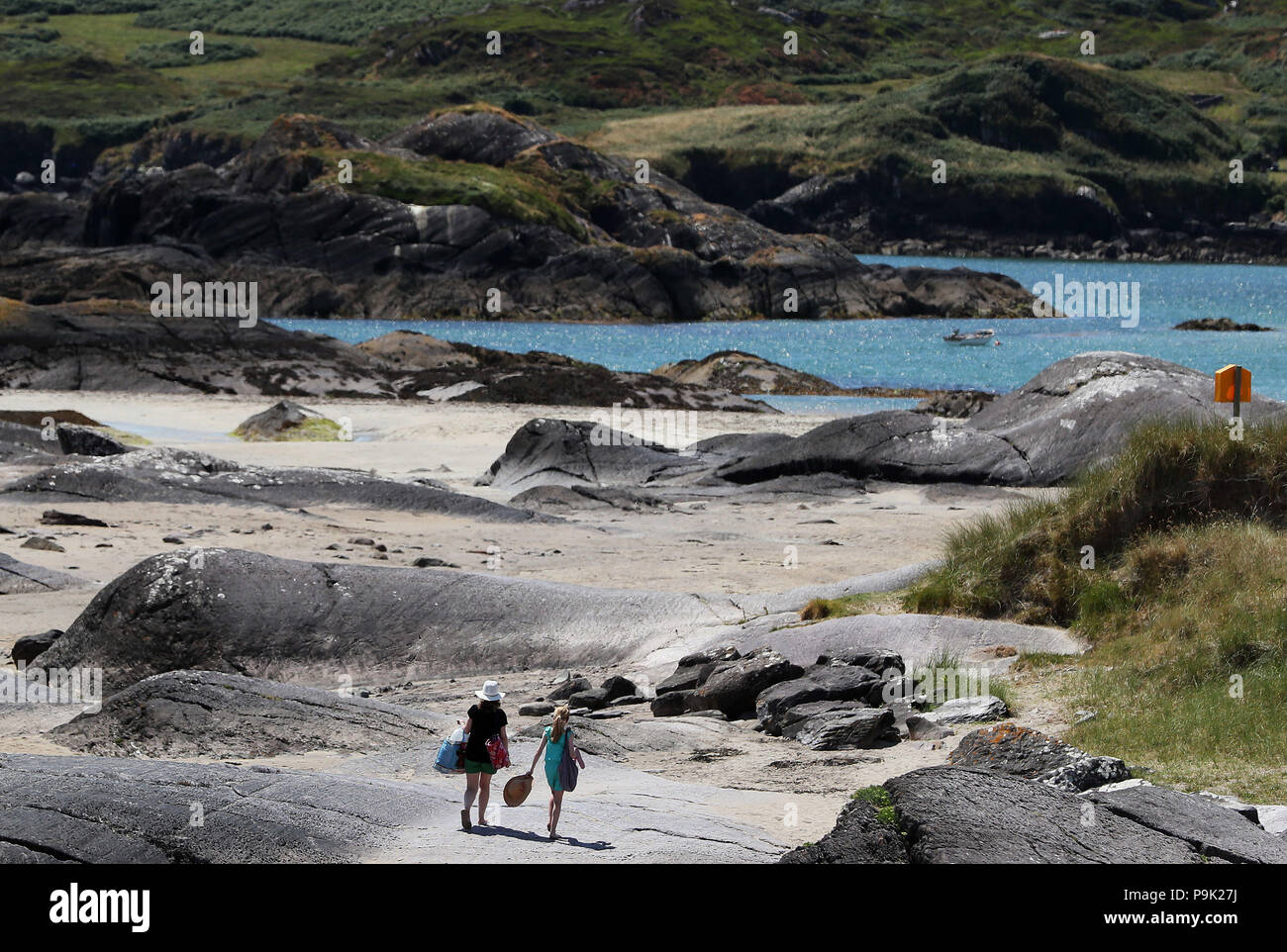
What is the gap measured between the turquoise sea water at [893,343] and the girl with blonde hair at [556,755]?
109ft

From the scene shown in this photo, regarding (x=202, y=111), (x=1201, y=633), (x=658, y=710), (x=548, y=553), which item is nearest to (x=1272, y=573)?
(x=1201, y=633)

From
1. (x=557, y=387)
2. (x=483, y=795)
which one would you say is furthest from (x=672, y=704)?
(x=557, y=387)

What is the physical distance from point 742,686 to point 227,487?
12165 mm

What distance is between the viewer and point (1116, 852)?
6.23 meters

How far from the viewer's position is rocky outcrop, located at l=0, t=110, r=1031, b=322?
2761 inches

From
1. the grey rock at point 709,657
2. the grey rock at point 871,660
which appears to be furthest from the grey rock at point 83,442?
the grey rock at point 871,660

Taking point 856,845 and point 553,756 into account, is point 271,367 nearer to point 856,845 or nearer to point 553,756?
point 553,756

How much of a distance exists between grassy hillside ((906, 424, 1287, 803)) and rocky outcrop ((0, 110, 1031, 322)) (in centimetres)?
5749

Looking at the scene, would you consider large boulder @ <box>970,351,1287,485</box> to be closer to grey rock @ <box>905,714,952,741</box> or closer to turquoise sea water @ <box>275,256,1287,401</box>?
grey rock @ <box>905,714,952,741</box>

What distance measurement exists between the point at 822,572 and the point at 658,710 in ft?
20.8

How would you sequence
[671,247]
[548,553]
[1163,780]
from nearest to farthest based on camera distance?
[1163,780] → [548,553] → [671,247]

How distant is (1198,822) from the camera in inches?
263

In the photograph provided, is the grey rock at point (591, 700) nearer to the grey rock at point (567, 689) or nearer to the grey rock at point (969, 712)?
the grey rock at point (567, 689)
